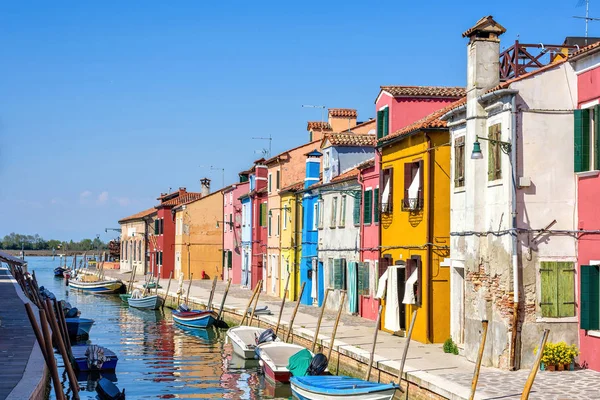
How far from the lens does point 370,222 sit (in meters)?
32.8

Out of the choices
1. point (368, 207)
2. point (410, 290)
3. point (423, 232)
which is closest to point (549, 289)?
point (423, 232)

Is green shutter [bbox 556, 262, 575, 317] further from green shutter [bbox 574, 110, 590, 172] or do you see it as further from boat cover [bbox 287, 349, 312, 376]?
boat cover [bbox 287, 349, 312, 376]

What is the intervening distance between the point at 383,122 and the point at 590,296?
43.9ft

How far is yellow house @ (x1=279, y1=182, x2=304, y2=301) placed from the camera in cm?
4494

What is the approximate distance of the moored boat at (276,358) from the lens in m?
24.7

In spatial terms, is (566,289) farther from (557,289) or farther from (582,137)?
(582,137)

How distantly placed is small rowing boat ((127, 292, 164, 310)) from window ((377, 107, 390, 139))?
26.1 m

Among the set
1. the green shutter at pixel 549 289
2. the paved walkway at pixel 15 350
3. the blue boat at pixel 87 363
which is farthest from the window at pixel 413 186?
the paved walkway at pixel 15 350

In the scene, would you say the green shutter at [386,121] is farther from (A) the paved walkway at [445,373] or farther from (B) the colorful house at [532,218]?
(B) the colorful house at [532,218]

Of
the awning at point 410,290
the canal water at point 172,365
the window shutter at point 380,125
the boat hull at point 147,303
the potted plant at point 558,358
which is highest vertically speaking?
the window shutter at point 380,125

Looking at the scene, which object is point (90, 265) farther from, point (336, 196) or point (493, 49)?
point (493, 49)

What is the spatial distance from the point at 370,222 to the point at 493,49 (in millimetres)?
12104

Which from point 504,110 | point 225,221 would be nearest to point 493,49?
point 504,110

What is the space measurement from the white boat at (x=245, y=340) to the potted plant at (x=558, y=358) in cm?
1172
